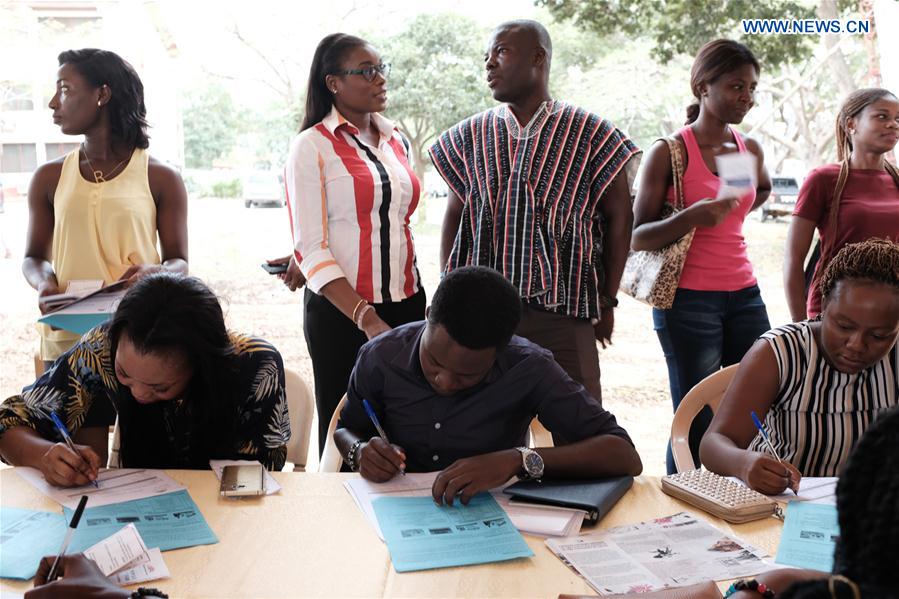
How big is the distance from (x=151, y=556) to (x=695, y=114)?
2405mm

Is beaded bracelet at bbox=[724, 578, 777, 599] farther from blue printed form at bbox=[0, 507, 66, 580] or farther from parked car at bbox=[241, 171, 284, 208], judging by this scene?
parked car at bbox=[241, 171, 284, 208]

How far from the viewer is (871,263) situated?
1942 mm

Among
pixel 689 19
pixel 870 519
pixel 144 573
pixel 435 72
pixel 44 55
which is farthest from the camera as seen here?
pixel 435 72

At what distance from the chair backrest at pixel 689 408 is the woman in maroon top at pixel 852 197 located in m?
0.82

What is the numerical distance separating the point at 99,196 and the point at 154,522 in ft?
4.82

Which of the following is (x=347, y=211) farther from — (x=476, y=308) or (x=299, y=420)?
(x=476, y=308)

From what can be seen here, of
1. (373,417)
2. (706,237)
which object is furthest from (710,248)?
(373,417)

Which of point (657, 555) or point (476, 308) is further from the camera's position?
point (476, 308)

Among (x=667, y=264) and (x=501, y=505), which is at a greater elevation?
(x=667, y=264)

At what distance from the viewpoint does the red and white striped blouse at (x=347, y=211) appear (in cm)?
265

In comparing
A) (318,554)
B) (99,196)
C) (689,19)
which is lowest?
(318,554)

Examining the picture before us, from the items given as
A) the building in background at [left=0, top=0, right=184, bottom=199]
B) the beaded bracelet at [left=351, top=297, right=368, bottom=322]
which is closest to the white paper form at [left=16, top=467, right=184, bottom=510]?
the beaded bracelet at [left=351, top=297, right=368, bottom=322]

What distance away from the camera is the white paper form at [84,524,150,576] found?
1.46 metres

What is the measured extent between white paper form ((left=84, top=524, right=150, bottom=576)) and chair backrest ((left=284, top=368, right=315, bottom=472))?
31.8 inches
